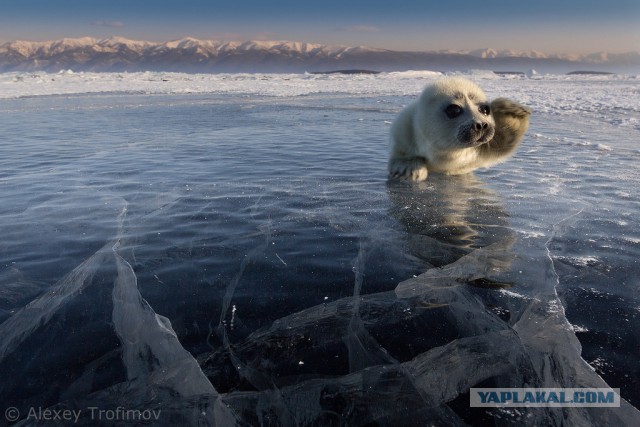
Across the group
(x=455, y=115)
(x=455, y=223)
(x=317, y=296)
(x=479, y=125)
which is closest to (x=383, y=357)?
(x=317, y=296)

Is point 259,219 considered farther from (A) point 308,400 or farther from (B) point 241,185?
(A) point 308,400

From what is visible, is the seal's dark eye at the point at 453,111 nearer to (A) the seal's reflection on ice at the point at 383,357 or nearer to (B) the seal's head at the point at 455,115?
(B) the seal's head at the point at 455,115

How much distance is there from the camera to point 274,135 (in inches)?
287

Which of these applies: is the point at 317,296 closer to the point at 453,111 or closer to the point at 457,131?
A: the point at 457,131

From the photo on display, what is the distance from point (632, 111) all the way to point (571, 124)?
3362 mm

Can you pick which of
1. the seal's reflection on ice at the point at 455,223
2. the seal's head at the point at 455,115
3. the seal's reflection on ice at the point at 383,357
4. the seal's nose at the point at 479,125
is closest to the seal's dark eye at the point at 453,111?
the seal's head at the point at 455,115

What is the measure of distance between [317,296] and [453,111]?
2.73 metres

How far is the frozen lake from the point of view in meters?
1.27

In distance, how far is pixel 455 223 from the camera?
8.98 ft

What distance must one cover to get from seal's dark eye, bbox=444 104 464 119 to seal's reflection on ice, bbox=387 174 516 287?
62 cm

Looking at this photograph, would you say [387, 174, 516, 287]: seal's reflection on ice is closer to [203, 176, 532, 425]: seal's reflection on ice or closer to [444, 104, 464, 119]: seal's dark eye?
[203, 176, 532, 425]: seal's reflection on ice

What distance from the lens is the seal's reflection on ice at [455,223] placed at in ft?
7.11

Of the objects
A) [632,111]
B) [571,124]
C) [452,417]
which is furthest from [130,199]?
[632,111]

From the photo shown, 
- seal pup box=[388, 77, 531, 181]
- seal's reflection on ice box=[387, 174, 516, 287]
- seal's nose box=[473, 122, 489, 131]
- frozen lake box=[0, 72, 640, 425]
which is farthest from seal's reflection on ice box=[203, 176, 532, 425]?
seal pup box=[388, 77, 531, 181]
